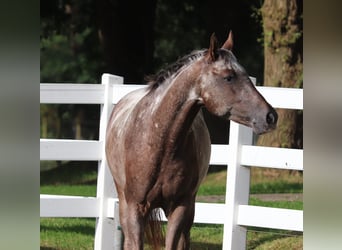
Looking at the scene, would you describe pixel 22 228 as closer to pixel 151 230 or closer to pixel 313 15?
pixel 313 15

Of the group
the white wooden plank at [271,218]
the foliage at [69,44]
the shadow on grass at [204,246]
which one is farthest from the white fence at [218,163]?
the foliage at [69,44]

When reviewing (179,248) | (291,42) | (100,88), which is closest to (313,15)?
(179,248)

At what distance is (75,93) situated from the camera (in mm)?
5312

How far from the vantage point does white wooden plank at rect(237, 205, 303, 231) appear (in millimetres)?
4652

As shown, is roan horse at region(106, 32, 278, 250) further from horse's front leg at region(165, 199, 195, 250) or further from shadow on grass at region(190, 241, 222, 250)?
shadow on grass at region(190, 241, 222, 250)

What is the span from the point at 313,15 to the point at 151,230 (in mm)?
3004

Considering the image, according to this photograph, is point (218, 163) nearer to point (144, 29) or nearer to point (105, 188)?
point (105, 188)

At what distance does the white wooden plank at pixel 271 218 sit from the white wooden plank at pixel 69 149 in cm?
127

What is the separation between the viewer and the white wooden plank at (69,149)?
16.9 ft

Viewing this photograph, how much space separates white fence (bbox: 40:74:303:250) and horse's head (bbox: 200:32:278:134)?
1.52m

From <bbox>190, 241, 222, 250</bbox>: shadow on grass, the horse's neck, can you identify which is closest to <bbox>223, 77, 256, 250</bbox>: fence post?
<bbox>190, 241, 222, 250</bbox>: shadow on grass

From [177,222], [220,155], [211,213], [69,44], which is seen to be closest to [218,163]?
[220,155]

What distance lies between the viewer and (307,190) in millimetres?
1153

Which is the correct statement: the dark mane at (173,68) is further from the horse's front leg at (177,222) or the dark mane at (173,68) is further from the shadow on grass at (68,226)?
the shadow on grass at (68,226)
